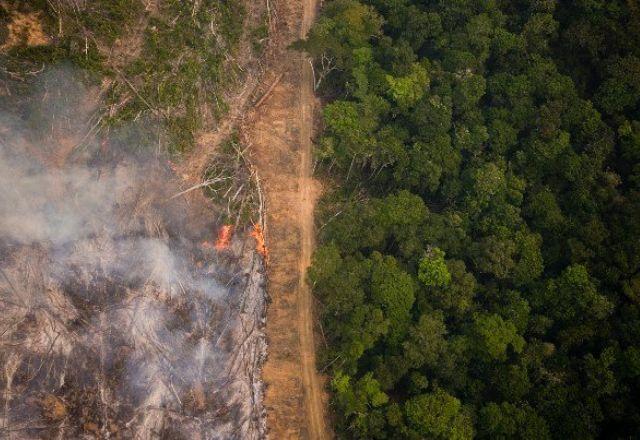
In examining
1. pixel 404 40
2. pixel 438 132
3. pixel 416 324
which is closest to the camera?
pixel 416 324

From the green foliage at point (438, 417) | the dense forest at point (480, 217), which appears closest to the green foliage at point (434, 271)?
the dense forest at point (480, 217)

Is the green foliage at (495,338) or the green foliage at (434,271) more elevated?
the green foliage at (434,271)

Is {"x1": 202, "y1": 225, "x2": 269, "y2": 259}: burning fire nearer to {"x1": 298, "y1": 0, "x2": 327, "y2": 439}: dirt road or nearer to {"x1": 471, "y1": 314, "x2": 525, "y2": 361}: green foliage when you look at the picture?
{"x1": 298, "y1": 0, "x2": 327, "y2": 439}: dirt road

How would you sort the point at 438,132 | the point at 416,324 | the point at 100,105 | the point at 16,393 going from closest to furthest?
the point at 16,393 < the point at 416,324 < the point at 100,105 < the point at 438,132

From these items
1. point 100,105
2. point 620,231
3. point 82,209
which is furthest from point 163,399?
point 620,231

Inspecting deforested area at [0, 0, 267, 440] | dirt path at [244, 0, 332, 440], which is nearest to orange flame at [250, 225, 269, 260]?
deforested area at [0, 0, 267, 440]

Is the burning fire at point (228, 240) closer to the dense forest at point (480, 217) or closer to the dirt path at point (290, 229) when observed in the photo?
the dirt path at point (290, 229)

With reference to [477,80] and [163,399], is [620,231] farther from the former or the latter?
[163,399]

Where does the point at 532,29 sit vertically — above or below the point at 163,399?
above
